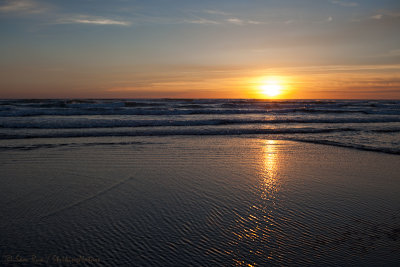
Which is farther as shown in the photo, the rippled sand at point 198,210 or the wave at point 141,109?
the wave at point 141,109

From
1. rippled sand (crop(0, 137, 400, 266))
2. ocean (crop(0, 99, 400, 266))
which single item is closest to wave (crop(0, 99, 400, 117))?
ocean (crop(0, 99, 400, 266))

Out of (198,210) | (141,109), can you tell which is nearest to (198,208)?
(198,210)

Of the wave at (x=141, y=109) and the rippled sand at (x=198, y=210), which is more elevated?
the wave at (x=141, y=109)

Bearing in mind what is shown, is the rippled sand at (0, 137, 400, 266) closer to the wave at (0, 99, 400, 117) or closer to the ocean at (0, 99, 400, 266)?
the ocean at (0, 99, 400, 266)

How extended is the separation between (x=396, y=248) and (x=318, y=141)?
8742 millimetres

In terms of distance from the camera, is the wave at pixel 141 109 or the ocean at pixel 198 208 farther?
the wave at pixel 141 109

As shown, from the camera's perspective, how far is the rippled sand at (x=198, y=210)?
3.30 metres

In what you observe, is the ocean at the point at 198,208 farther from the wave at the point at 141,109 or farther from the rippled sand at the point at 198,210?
the wave at the point at 141,109

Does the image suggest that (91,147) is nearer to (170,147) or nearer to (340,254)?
(170,147)

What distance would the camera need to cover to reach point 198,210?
14.9 feet

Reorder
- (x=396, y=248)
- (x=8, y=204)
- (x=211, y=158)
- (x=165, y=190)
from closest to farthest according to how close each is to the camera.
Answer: (x=396, y=248)
(x=8, y=204)
(x=165, y=190)
(x=211, y=158)

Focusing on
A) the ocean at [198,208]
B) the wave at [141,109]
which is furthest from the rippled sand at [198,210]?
the wave at [141,109]

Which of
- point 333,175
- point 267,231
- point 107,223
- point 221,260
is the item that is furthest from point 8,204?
point 333,175

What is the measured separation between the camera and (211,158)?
8.32 meters
